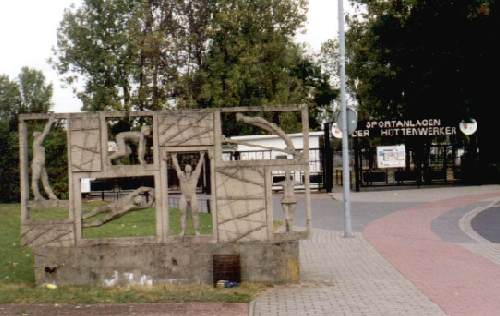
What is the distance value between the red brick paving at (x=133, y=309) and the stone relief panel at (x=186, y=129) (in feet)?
7.65

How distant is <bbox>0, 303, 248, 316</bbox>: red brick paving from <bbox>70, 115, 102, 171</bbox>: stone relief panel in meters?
2.06

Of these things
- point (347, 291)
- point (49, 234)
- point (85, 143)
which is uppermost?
point (85, 143)

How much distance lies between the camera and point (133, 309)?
836cm

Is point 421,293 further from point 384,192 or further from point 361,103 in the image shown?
point 361,103

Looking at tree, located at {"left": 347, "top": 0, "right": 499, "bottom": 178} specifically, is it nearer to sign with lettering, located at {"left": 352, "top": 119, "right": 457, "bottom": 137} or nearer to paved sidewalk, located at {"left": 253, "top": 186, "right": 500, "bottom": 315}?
sign with lettering, located at {"left": 352, "top": 119, "right": 457, "bottom": 137}

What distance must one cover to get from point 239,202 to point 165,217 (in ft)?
3.37

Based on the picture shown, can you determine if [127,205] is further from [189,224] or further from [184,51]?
[184,51]

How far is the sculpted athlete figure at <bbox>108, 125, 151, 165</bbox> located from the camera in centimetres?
980

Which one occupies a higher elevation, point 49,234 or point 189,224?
point 49,234

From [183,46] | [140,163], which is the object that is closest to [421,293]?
[140,163]

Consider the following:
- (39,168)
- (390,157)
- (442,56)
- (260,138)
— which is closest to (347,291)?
(39,168)

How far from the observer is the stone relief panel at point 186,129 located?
9734 millimetres

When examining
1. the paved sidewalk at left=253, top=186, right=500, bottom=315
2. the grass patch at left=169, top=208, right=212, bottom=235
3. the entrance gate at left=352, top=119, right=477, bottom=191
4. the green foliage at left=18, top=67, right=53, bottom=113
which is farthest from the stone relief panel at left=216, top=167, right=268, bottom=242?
the green foliage at left=18, top=67, right=53, bottom=113

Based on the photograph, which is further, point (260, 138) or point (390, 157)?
point (260, 138)
